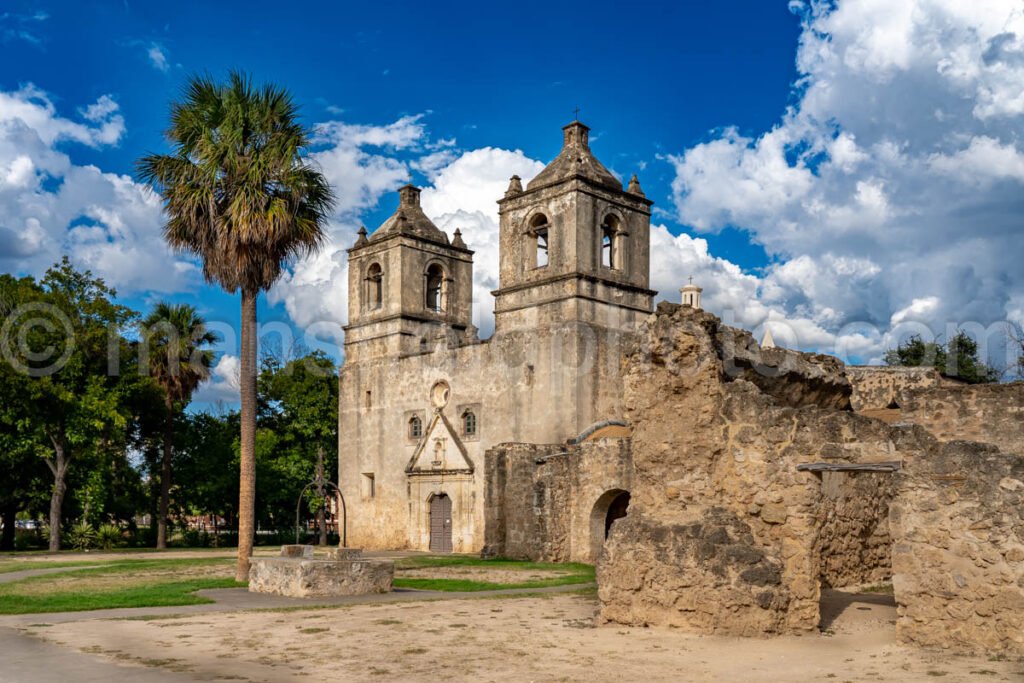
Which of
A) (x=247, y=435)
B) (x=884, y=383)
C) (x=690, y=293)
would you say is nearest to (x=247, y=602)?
(x=247, y=435)

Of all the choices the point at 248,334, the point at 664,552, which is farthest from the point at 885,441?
the point at 248,334

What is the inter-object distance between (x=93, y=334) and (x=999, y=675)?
30.8m

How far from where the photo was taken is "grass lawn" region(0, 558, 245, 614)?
14656mm

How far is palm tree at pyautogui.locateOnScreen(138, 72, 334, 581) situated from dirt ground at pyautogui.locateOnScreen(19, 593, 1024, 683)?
656 cm

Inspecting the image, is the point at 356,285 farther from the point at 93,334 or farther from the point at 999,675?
the point at 999,675

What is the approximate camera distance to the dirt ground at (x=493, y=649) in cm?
887

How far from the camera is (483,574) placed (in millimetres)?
21000

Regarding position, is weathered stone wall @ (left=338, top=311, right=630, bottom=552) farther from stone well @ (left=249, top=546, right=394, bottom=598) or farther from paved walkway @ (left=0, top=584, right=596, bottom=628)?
stone well @ (left=249, top=546, right=394, bottom=598)

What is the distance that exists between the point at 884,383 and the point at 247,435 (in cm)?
1515

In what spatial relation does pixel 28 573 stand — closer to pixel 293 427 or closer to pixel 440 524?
pixel 440 524

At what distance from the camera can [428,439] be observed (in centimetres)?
3456

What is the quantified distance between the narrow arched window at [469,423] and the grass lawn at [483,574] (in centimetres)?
671

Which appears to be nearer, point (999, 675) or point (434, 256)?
point (999, 675)

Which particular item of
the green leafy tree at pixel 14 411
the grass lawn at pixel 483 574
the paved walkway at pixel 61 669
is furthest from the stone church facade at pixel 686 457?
the green leafy tree at pixel 14 411
